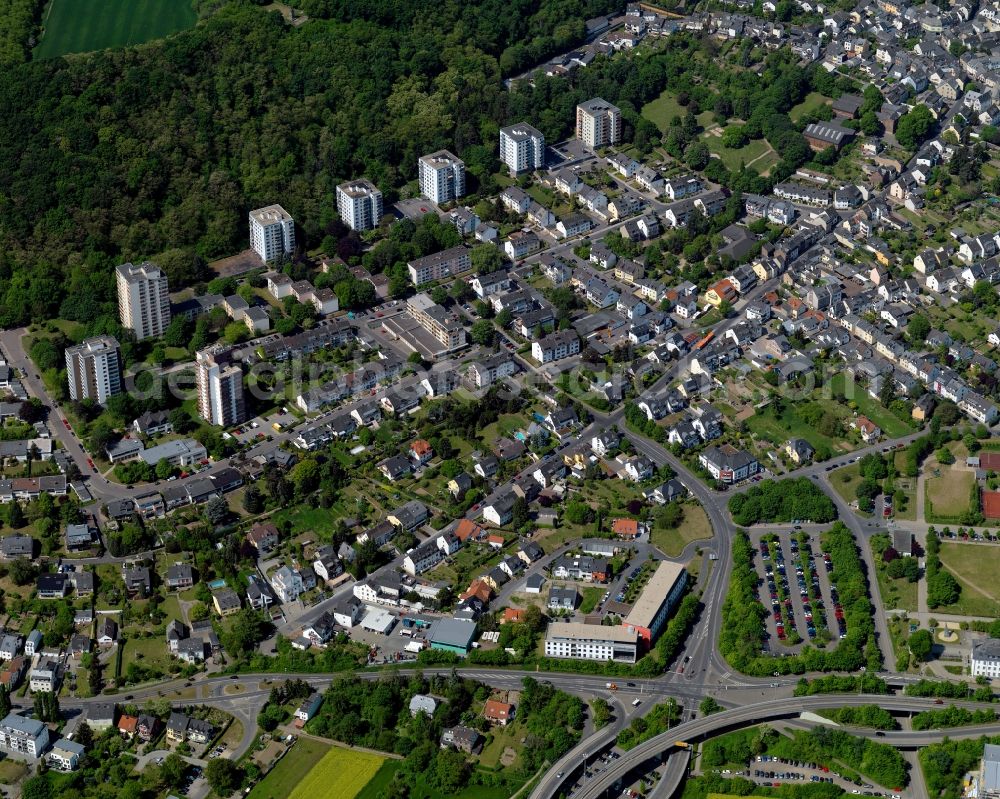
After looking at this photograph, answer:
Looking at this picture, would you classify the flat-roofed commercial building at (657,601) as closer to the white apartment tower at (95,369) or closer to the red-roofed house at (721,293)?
the red-roofed house at (721,293)

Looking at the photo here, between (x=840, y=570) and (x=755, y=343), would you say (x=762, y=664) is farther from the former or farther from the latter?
(x=755, y=343)

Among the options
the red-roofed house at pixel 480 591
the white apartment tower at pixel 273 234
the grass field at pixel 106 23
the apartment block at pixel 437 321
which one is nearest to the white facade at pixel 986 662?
the red-roofed house at pixel 480 591

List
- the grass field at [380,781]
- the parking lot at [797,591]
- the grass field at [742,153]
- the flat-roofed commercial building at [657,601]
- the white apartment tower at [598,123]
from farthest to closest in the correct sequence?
the white apartment tower at [598,123] → the grass field at [742,153] → the parking lot at [797,591] → the flat-roofed commercial building at [657,601] → the grass field at [380,781]

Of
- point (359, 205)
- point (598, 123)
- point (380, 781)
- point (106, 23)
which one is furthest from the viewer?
point (106, 23)

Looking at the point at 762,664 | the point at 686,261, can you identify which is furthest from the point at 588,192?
the point at 762,664

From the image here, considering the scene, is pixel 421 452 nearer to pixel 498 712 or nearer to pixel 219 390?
pixel 219 390

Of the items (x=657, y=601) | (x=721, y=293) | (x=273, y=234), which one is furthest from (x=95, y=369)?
(x=721, y=293)
